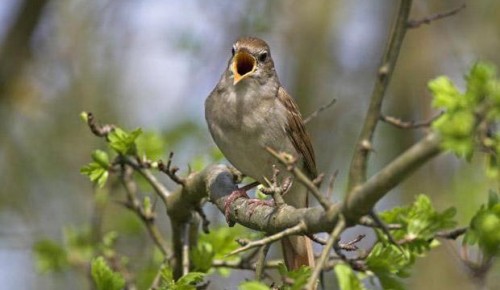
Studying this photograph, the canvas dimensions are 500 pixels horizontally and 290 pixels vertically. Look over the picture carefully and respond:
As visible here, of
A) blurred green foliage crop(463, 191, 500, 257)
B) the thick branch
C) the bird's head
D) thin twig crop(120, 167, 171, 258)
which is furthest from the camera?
the bird's head

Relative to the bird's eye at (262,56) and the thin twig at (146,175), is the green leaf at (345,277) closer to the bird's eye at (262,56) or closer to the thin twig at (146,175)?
the thin twig at (146,175)

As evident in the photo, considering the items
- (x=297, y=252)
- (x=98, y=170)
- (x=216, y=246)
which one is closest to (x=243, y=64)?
(x=297, y=252)

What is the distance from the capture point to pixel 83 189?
26.3 ft

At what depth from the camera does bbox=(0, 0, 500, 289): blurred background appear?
24.4 ft

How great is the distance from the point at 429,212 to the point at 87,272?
240 cm

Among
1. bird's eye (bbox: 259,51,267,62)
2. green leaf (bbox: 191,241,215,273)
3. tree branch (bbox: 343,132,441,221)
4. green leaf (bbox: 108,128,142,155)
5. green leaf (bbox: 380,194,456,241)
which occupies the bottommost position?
tree branch (bbox: 343,132,441,221)

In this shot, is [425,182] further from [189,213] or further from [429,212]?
[429,212]

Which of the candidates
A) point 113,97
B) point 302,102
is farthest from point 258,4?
point 113,97

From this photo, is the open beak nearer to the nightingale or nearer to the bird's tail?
the nightingale

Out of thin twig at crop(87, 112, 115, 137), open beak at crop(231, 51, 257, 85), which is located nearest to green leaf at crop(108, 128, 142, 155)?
thin twig at crop(87, 112, 115, 137)

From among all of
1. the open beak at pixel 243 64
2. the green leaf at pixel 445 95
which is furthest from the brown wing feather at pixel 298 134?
the green leaf at pixel 445 95

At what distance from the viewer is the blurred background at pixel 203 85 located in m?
7.43

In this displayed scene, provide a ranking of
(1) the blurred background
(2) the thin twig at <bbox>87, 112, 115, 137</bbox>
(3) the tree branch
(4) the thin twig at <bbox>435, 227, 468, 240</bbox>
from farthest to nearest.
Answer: (1) the blurred background < (2) the thin twig at <bbox>87, 112, 115, 137</bbox> < (4) the thin twig at <bbox>435, 227, 468, 240</bbox> < (3) the tree branch

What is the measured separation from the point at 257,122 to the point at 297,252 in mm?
775
